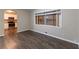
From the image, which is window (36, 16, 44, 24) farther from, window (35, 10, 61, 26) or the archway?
the archway

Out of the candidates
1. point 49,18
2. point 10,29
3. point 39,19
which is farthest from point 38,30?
point 10,29

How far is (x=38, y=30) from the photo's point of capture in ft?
8.14

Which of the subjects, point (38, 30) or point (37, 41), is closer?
point (37, 41)

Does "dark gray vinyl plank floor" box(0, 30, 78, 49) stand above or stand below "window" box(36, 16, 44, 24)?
below

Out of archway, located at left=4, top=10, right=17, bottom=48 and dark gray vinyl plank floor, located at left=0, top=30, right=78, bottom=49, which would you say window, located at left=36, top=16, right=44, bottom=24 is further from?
archway, located at left=4, top=10, right=17, bottom=48

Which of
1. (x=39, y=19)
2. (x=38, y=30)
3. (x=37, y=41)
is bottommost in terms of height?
(x=37, y=41)

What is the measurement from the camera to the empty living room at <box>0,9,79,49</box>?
86.3 inches

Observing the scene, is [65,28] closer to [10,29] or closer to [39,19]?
[39,19]

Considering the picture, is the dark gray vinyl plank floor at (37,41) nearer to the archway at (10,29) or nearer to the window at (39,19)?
the archway at (10,29)

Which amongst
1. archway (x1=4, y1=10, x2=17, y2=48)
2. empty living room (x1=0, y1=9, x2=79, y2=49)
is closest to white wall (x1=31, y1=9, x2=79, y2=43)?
empty living room (x1=0, y1=9, x2=79, y2=49)

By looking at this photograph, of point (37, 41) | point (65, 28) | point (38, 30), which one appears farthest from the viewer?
point (65, 28)

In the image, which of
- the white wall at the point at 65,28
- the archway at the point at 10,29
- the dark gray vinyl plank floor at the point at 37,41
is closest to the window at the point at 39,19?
the white wall at the point at 65,28

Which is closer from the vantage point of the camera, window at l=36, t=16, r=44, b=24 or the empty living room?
the empty living room
